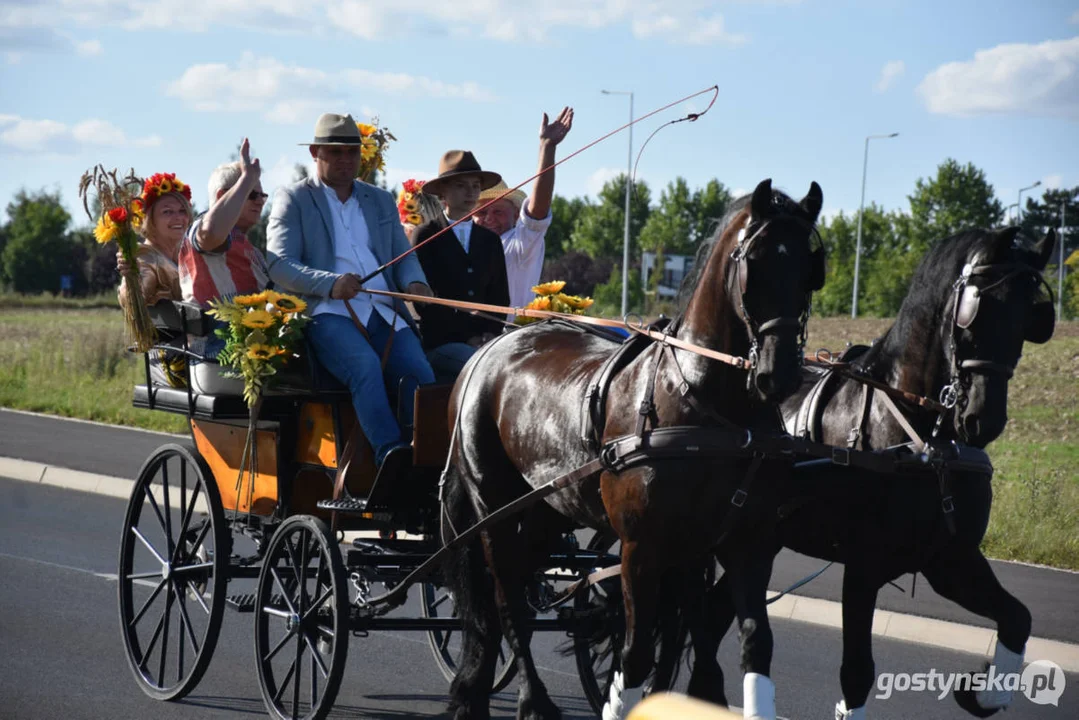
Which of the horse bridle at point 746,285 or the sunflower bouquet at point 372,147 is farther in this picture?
the sunflower bouquet at point 372,147

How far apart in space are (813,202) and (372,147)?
12.4 feet

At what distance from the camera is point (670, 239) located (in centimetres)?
6906

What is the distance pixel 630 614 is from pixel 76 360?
17.3 metres

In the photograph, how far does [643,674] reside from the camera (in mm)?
4656

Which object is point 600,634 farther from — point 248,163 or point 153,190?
point 153,190

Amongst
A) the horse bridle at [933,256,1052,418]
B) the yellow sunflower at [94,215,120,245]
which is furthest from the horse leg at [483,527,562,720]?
the yellow sunflower at [94,215,120,245]

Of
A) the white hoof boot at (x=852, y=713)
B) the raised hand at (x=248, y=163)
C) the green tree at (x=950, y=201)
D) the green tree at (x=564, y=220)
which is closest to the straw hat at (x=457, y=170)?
the raised hand at (x=248, y=163)

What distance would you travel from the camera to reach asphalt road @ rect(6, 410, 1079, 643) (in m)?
7.66

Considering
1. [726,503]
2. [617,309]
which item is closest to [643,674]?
[726,503]

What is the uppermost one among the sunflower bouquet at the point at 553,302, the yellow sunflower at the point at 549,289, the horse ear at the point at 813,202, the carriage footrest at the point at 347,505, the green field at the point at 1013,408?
the horse ear at the point at 813,202

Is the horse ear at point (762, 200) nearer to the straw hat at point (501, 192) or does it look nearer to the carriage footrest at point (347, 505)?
the carriage footrest at point (347, 505)

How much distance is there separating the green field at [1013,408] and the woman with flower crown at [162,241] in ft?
18.4

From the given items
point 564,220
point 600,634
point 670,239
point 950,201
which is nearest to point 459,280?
point 600,634

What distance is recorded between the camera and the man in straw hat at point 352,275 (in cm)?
605
